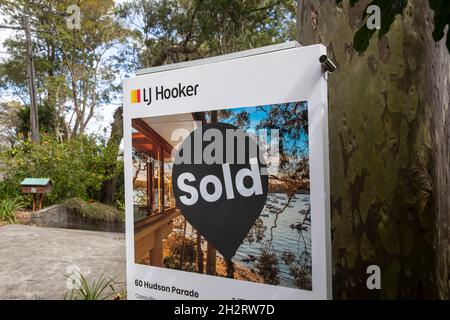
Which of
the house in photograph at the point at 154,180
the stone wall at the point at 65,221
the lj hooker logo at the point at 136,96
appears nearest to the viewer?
the house in photograph at the point at 154,180

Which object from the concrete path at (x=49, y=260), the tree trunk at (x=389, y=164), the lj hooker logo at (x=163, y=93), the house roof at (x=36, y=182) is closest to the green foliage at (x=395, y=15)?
the tree trunk at (x=389, y=164)

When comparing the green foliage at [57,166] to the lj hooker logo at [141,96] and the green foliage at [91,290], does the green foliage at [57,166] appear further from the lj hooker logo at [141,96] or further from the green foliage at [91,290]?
the lj hooker logo at [141,96]

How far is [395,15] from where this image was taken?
169cm

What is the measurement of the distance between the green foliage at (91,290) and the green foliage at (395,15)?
339cm

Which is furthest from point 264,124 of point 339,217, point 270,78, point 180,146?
point 339,217

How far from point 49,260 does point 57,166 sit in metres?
6.15

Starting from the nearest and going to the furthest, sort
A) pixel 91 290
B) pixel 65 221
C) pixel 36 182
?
pixel 91 290 → pixel 36 182 → pixel 65 221

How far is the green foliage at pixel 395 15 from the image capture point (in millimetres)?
1485

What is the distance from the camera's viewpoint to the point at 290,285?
1.94m

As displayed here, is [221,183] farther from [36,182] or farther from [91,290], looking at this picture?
[36,182]

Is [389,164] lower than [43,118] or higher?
lower

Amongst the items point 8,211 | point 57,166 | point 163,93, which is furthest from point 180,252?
point 57,166

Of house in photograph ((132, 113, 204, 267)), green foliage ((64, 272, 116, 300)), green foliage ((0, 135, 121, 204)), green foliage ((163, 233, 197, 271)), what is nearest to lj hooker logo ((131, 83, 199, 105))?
house in photograph ((132, 113, 204, 267))

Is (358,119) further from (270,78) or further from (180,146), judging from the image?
(180,146)
